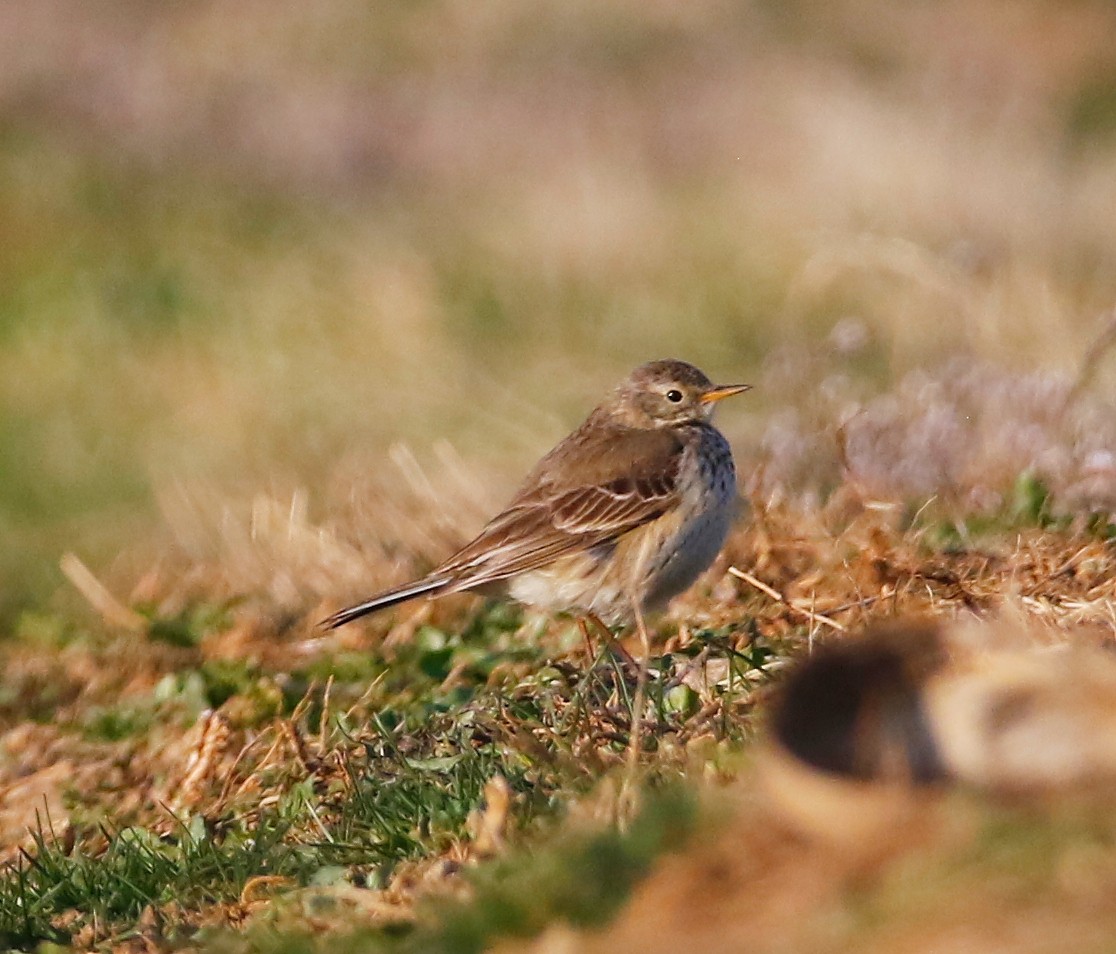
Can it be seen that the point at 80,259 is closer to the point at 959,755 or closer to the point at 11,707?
the point at 11,707

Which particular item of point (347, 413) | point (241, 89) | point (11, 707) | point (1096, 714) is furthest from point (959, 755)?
point (241, 89)

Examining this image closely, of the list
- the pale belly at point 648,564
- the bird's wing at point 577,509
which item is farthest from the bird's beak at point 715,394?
the pale belly at point 648,564

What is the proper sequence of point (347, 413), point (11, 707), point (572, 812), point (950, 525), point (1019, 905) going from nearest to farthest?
point (1019, 905) < point (572, 812) < point (950, 525) < point (11, 707) < point (347, 413)

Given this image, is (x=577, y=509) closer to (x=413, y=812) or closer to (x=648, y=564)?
(x=648, y=564)

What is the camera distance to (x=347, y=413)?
1434cm

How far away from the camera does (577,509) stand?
861cm

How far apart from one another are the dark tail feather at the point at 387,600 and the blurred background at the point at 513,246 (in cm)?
206

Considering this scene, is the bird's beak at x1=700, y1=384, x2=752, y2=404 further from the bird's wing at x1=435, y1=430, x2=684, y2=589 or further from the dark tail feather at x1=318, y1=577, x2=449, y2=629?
the dark tail feather at x1=318, y1=577, x2=449, y2=629

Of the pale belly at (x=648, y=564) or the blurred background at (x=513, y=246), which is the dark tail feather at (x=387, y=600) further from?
the blurred background at (x=513, y=246)

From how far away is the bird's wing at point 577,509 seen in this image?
8.41 m

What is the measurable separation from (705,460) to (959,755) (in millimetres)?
4329

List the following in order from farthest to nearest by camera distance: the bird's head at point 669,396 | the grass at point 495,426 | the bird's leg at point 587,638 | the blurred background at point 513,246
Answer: the blurred background at point 513,246, the bird's head at point 669,396, the bird's leg at point 587,638, the grass at point 495,426

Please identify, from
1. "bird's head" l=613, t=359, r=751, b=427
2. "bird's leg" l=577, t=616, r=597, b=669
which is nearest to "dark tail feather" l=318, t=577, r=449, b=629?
"bird's leg" l=577, t=616, r=597, b=669

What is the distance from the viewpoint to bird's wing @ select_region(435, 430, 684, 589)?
841 centimetres
